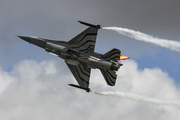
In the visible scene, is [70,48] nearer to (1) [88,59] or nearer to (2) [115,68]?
(1) [88,59]

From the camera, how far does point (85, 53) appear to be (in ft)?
145

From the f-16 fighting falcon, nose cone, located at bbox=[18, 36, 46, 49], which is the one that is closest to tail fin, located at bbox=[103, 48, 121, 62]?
the f-16 fighting falcon

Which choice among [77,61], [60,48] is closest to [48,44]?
[60,48]

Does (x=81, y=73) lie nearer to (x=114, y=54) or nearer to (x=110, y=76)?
(x=110, y=76)

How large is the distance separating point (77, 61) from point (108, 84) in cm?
551

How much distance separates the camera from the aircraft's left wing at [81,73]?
46000 millimetres

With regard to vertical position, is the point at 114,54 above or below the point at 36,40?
below

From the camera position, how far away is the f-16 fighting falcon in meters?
43.5

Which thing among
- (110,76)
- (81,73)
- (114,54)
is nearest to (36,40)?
(81,73)

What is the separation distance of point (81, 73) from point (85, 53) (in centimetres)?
384

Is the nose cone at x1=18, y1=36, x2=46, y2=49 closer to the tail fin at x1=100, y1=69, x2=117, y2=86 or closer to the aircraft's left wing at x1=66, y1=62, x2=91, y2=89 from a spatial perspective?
the aircraft's left wing at x1=66, y1=62, x2=91, y2=89

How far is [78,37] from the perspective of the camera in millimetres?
44938

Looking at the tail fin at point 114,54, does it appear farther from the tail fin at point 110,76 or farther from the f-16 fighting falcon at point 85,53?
the tail fin at point 110,76

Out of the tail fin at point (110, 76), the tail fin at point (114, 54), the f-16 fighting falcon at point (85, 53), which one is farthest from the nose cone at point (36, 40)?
the tail fin at point (110, 76)
